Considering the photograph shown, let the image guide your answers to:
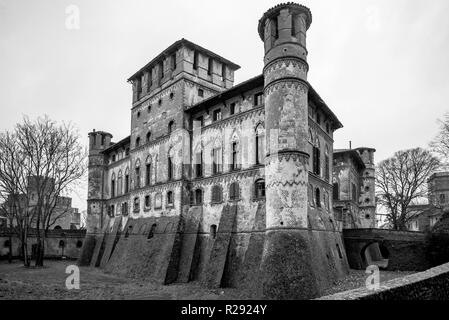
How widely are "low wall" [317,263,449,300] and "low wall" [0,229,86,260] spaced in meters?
41.9

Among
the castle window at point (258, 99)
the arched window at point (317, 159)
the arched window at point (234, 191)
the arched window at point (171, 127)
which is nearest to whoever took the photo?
the castle window at point (258, 99)

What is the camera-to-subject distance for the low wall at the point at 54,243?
1594 inches

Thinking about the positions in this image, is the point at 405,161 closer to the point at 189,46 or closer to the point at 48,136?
the point at 189,46

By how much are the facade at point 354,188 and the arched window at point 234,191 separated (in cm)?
1067

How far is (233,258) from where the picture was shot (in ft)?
68.6

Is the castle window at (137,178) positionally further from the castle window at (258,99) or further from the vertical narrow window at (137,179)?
the castle window at (258,99)

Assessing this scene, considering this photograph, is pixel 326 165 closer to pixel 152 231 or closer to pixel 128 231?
pixel 152 231

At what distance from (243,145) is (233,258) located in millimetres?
7281

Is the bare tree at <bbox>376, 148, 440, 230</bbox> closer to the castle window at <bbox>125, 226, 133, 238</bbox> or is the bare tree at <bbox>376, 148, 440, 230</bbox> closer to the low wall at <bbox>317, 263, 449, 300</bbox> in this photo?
the castle window at <bbox>125, 226, 133, 238</bbox>

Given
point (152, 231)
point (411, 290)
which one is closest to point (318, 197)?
point (152, 231)

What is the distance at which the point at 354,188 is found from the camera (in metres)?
37.7

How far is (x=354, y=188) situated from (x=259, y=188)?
20.8 m

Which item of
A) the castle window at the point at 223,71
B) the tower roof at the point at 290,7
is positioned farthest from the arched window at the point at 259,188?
the castle window at the point at 223,71
